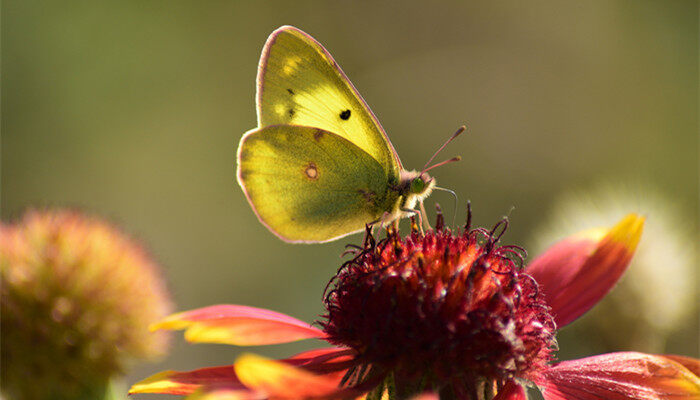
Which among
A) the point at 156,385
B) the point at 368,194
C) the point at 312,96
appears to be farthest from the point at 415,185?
the point at 156,385

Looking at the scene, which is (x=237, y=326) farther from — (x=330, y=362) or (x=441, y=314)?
(x=441, y=314)

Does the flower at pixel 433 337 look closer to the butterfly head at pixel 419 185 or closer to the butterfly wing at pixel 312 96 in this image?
A: the butterfly head at pixel 419 185

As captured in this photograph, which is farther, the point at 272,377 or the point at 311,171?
→ the point at 311,171

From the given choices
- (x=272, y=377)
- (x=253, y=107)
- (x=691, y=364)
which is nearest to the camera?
(x=272, y=377)

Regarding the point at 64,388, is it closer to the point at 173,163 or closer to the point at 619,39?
the point at 173,163

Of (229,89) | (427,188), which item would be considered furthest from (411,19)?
(427,188)

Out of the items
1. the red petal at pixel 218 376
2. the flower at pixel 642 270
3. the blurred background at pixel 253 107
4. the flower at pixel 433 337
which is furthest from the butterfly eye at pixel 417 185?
the blurred background at pixel 253 107

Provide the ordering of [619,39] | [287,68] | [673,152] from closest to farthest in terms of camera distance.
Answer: [287,68]
[673,152]
[619,39]

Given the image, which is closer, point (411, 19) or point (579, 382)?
point (579, 382)
